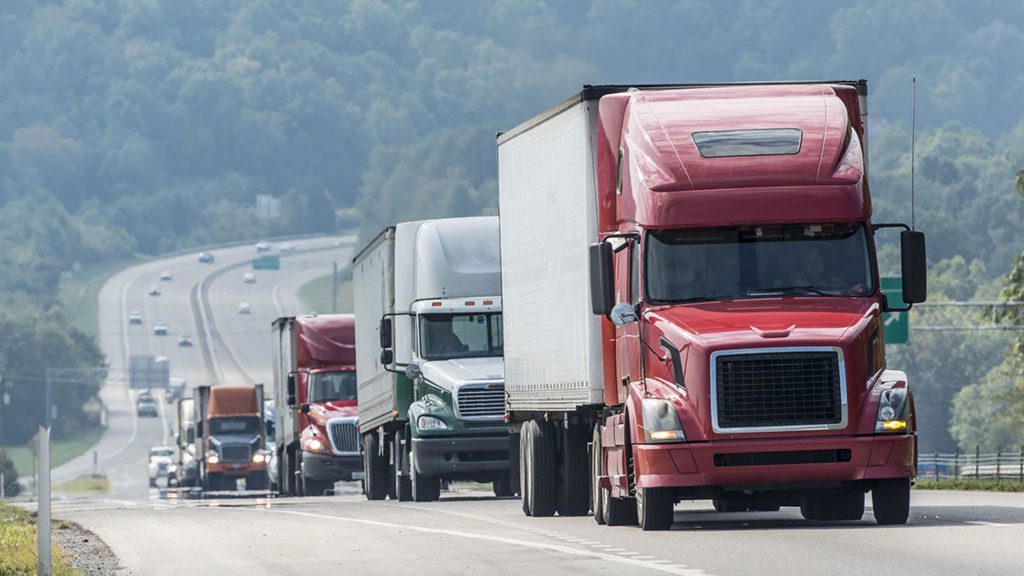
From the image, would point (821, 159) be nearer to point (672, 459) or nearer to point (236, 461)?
point (672, 459)

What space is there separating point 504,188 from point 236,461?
1461 inches

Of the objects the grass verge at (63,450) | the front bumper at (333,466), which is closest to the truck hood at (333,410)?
the front bumper at (333,466)

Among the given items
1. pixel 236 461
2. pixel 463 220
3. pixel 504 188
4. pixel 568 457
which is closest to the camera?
pixel 568 457

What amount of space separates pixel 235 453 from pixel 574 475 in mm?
38943

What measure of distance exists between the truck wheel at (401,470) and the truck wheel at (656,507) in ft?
48.3

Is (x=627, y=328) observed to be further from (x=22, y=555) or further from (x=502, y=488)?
(x=502, y=488)

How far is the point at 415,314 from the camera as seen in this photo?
30969mm

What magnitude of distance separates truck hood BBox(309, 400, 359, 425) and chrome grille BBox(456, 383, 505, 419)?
1057 centimetres

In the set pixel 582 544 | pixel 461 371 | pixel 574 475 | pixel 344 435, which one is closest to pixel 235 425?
pixel 344 435

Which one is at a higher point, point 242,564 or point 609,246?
point 609,246

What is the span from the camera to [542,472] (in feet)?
73.8

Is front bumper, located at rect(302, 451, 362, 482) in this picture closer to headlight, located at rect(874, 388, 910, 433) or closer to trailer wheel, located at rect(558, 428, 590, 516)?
trailer wheel, located at rect(558, 428, 590, 516)

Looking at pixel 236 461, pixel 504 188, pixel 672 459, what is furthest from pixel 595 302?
pixel 236 461

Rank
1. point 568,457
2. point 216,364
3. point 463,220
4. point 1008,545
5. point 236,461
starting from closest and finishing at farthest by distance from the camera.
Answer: point 1008,545, point 568,457, point 463,220, point 236,461, point 216,364
